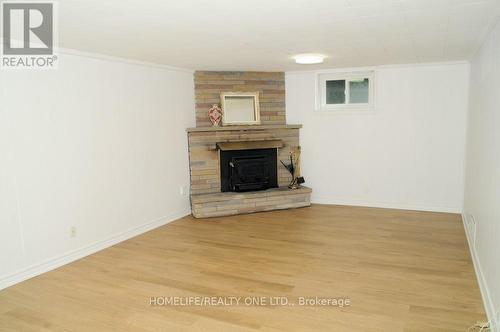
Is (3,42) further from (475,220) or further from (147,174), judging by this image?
(475,220)

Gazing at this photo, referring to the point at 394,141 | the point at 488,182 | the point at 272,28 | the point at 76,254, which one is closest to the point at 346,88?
the point at 394,141

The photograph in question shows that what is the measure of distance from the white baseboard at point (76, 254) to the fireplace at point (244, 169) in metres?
0.98

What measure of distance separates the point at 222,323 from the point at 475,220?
2.58 metres

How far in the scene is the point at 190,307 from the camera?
8.91 feet

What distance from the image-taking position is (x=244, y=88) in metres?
5.56

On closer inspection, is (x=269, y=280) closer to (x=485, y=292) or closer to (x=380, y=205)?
(x=485, y=292)

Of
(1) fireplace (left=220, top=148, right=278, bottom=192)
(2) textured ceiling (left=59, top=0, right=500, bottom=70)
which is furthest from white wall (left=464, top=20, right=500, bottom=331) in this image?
(1) fireplace (left=220, top=148, right=278, bottom=192)

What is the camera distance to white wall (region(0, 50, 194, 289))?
3168 mm

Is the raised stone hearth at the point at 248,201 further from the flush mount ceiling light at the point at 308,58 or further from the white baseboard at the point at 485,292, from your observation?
the white baseboard at the point at 485,292

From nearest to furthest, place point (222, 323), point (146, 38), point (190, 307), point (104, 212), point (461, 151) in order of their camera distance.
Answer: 1. point (222, 323)
2. point (190, 307)
3. point (146, 38)
4. point (104, 212)
5. point (461, 151)

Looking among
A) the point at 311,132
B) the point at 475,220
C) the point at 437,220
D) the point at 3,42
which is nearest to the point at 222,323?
the point at 475,220

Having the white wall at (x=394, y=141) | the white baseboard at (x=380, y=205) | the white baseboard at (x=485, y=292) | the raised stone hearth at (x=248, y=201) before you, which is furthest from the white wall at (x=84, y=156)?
the white baseboard at (x=485, y=292)

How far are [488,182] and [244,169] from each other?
3.30 meters

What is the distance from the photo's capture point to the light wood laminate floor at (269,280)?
2.52 meters
